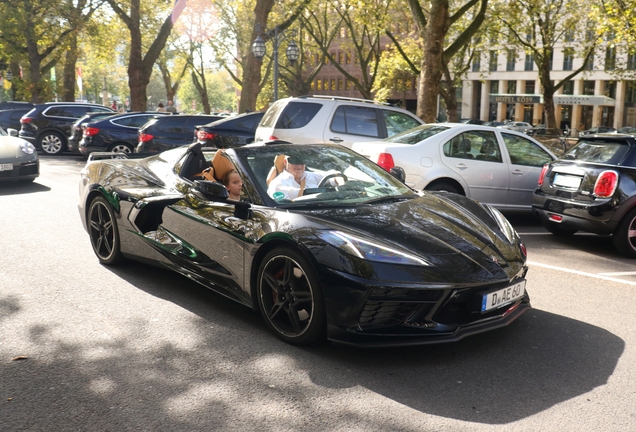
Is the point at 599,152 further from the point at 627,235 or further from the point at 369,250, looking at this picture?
the point at 369,250

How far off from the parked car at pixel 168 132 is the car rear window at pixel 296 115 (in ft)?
17.2

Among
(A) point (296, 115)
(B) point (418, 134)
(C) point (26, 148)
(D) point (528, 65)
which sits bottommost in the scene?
(C) point (26, 148)

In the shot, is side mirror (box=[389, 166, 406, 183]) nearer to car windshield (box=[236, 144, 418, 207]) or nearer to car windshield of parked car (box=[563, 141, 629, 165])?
car windshield (box=[236, 144, 418, 207])

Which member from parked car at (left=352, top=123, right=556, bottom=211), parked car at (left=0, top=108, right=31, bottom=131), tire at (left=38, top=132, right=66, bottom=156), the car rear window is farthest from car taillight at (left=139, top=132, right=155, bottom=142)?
parked car at (left=0, top=108, right=31, bottom=131)

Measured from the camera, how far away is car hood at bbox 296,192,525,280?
418cm

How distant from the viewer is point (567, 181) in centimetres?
830

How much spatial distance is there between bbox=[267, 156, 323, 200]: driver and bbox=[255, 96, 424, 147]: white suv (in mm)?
6271

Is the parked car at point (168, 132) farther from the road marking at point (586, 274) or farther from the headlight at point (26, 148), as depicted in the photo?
the road marking at point (586, 274)

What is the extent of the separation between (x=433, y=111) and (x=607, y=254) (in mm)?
10060

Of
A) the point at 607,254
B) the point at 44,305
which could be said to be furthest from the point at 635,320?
the point at 44,305

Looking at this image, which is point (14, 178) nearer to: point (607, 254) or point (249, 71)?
point (607, 254)

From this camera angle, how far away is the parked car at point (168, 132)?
1658cm

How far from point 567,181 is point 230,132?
27.2 feet

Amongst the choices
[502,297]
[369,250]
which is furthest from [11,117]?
[502,297]
